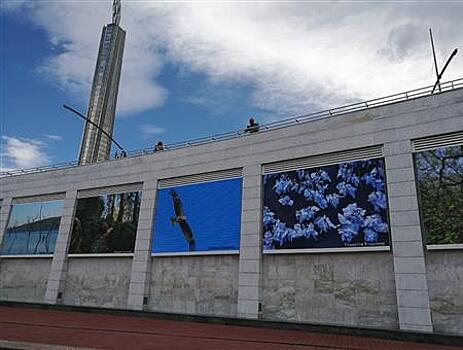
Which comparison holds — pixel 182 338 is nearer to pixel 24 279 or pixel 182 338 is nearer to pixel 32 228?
pixel 24 279

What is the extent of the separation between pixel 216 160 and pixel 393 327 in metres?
12.0

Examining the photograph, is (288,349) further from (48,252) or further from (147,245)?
(48,252)

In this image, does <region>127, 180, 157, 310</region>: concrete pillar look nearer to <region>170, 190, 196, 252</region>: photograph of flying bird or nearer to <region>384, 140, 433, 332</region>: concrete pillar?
<region>170, 190, 196, 252</region>: photograph of flying bird


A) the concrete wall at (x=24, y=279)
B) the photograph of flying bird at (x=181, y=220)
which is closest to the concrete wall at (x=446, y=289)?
the photograph of flying bird at (x=181, y=220)

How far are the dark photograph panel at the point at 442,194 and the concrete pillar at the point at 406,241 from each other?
0.38 m

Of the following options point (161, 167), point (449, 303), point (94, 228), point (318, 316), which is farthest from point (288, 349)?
point (94, 228)

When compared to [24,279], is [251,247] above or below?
above

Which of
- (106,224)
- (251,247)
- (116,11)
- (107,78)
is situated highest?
(116,11)

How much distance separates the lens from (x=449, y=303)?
1377 centimetres

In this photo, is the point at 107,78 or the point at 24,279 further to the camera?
the point at 107,78

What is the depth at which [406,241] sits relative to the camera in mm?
14875

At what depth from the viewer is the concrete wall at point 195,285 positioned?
1866 cm

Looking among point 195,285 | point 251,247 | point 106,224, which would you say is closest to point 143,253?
point 195,285

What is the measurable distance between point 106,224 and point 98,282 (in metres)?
3.62
